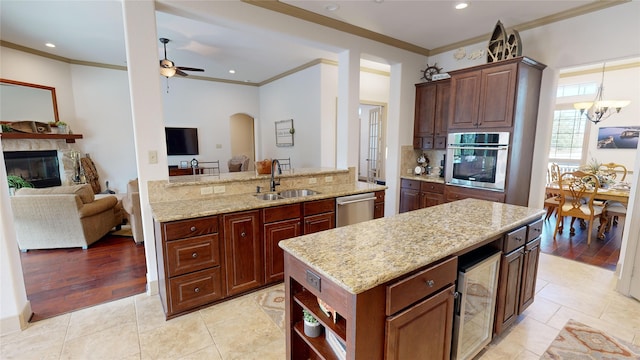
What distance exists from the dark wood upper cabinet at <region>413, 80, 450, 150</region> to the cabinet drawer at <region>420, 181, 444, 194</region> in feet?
2.04

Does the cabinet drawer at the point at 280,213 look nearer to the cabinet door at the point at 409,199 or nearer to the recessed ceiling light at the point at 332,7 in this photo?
the recessed ceiling light at the point at 332,7

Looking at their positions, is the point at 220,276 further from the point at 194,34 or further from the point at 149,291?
the point at 194,34

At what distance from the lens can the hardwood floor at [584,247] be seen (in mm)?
3395

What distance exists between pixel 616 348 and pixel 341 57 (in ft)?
12.7

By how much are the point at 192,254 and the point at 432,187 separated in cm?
349

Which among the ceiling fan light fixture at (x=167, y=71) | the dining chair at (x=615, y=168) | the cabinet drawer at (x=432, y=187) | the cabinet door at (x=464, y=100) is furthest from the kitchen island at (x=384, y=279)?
the dining chair at (x=615, y=168)

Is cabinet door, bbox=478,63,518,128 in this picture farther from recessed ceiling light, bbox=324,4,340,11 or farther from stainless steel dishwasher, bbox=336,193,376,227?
recessed ceiling light, bbox=324,4,340,11

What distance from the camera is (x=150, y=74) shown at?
2430 millimetres

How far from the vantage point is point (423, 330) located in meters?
1.34

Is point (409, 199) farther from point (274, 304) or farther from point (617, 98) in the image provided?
point (617, 98)

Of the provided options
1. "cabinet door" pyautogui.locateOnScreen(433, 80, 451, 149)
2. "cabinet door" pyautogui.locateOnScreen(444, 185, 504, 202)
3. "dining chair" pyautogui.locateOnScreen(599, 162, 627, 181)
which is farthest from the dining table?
"cabinet door" pyautogui.locateOnScreen(433, 80, 451, 149)

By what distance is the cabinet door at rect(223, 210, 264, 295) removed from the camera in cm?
240

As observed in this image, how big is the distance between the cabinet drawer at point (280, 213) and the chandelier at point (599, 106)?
17.8 ft

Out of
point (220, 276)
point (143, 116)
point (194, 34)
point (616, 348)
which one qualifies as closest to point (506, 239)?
point (616, 348)
